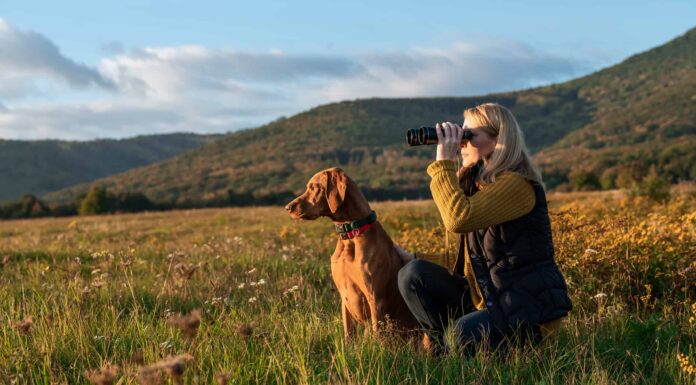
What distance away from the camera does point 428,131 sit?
3877 millimetres

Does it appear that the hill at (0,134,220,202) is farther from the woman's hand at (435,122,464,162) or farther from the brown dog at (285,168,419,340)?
the woman's hand at (435,122,464,162)

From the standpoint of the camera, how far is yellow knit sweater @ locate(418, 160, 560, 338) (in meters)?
3.61

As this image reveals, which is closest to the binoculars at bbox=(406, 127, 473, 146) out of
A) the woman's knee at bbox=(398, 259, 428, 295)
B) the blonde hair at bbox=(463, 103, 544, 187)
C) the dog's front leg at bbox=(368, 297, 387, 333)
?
the blonde hair at bbox=(463, 103, 544, 187)

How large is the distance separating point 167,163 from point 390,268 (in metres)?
147

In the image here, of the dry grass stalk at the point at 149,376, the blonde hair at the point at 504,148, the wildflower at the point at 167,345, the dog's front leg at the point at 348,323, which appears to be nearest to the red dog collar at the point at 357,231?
the dog's front leg at the point at 348,323

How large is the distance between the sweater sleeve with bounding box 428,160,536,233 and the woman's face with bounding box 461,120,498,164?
29 cm

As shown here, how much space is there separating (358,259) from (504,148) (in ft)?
3.85

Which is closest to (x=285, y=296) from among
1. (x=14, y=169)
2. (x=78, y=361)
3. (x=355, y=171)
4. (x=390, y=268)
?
(x=390, y=268)

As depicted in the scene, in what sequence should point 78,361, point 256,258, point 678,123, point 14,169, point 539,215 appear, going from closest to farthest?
point 78,361
point 539,215
point 256,258
point 678,123
point 14,169

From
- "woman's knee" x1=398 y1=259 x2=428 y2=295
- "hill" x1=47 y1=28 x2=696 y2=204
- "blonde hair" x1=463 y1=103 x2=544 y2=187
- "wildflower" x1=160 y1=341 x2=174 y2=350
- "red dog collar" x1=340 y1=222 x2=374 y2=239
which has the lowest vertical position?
"wildflower" x1=160 y1=341 x2=174 y2=350

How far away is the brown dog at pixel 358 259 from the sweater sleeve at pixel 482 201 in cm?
69

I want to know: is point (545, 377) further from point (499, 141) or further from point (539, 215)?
point (499, 141)

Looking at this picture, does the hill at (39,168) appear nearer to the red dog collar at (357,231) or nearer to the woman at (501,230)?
the red dog collar at (357,231)

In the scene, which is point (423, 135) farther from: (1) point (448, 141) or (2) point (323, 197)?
(2) point (323, 197)
